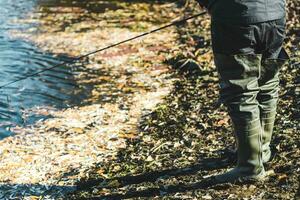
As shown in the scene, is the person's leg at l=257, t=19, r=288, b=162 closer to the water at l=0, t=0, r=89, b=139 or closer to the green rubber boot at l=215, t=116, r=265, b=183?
the green rubber boot at l=215, t=116, r=265, b=183

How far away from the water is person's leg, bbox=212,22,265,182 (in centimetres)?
334

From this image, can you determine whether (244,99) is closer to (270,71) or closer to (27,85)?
(270,71)

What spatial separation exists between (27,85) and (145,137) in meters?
2.84

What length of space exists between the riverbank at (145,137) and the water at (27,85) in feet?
0.91

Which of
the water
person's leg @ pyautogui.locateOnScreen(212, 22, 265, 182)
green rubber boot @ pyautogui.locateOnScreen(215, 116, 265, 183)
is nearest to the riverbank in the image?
green rubber boot @ pyautogui.locateOnScreen(215, 116, 265, 183)

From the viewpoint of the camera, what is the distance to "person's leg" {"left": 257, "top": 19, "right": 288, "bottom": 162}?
3961 millimetres

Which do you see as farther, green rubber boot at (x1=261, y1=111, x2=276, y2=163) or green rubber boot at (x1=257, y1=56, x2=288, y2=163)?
green rubber boot at (x1=261, y1=111, x2=276, y2=163)

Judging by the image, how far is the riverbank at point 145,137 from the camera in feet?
14.8

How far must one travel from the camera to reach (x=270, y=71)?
13.6 feet

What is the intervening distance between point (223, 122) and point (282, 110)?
68cm

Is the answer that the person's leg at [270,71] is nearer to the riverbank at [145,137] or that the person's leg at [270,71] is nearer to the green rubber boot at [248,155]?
the green rubber boot at [248,155]

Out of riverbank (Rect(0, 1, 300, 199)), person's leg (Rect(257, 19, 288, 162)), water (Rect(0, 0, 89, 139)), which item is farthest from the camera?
water (Rect(0, 0, 89, 139))

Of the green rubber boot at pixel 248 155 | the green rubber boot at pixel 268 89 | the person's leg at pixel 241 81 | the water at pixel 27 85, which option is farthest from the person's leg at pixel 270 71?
the water at pixel 27 85

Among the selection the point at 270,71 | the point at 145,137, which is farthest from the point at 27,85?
the point at 270,71
